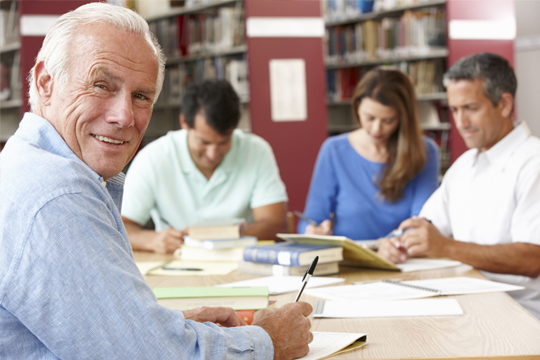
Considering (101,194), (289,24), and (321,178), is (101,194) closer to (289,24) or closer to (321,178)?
(321,178)

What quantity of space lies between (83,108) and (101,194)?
0.16 meters

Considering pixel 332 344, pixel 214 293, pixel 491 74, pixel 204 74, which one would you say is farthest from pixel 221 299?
pixel 204 74

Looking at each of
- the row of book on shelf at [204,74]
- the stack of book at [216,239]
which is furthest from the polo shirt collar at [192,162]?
the row of book on shelf at [204,74]

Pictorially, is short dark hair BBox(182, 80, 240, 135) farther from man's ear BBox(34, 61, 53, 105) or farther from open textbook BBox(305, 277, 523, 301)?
man's ear BBox(34, 61, 53, 105)

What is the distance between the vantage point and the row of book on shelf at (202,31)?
4.93m

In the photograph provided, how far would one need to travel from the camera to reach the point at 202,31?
511 cm

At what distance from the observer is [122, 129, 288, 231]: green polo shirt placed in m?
2.41

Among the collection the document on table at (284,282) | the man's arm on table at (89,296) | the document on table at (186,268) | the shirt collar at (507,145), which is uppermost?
the shirt collar at (507,145)

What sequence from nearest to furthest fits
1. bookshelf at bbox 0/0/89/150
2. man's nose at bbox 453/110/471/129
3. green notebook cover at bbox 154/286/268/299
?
green notebook cover at bbox 154/286/268/299, man's nose at bbox 453/110/471/129, bookshelf at bbox 0/0/89/150

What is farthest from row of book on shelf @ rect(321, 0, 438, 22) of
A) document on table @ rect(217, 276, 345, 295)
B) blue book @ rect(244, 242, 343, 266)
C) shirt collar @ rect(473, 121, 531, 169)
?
document on table @ rect(217, 276, 345, 295)

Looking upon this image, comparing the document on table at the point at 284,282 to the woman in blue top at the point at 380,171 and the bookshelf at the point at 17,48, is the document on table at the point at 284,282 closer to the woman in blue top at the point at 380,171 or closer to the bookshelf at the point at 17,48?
the woman in blue top at the point at 380,171

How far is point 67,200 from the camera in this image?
66 centimetres

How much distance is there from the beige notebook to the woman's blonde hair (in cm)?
82

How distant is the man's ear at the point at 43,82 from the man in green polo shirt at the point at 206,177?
4.87 ft
